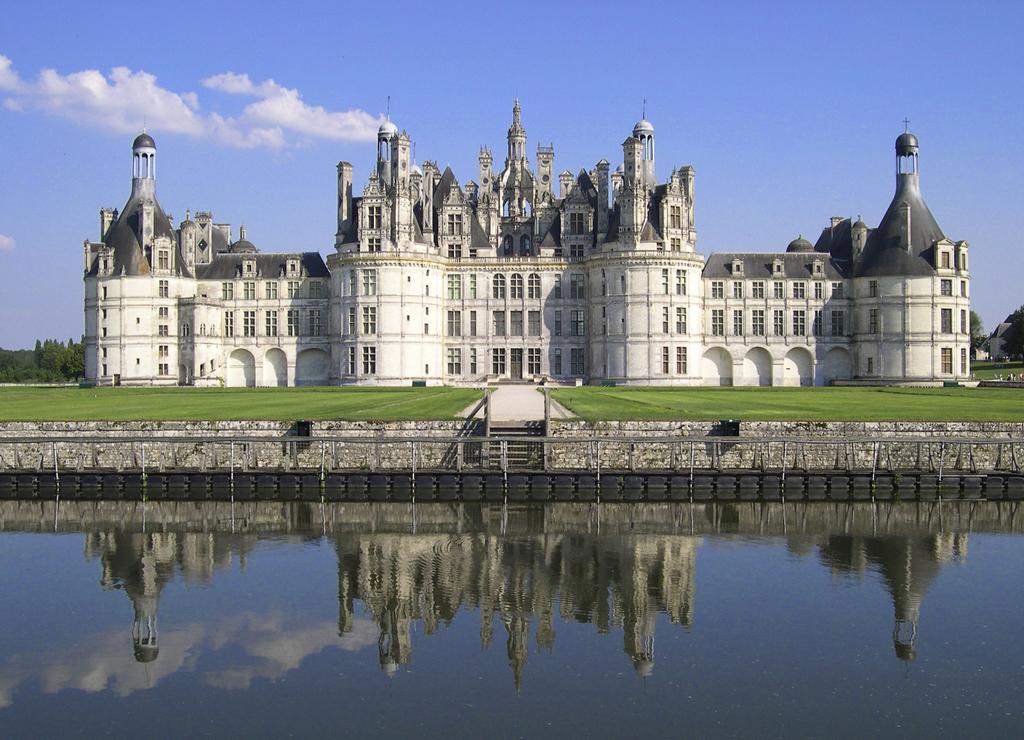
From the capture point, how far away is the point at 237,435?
1487 inches

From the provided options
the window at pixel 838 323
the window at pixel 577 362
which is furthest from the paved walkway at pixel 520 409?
the window at pixel 838 323

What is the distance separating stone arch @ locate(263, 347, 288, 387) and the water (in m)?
49.6

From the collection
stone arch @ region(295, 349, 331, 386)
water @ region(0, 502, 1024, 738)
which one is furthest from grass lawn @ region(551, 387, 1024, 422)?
stone arch @ region(295, 349, 331, 386)

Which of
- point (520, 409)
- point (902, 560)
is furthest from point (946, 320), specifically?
point (902, 560)

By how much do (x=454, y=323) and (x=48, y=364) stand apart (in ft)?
318

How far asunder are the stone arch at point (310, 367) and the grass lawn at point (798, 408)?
2840cm

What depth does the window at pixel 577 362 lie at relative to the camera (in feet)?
253

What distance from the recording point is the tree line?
110875mm

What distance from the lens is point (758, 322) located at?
3083 inches

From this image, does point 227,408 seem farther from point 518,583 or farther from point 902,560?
point 902,560

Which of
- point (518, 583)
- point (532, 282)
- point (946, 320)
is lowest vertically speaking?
point (518, 583)

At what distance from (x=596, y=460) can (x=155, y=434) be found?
1529 cm

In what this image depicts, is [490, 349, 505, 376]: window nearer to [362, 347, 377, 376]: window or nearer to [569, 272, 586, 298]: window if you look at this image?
[569, 272, 586, 298]: window

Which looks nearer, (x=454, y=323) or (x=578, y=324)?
(x=578, y=324)
